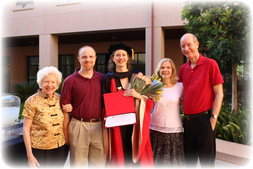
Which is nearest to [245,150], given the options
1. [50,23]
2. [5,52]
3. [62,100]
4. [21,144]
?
[62,100]

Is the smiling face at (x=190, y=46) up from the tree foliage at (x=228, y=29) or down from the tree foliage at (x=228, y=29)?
down

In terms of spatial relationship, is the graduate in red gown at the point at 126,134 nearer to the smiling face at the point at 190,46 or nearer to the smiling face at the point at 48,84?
the smiling face at the point at 48,84

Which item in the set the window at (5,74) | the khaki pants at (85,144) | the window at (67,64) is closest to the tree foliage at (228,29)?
the khaki pants at (85,144)

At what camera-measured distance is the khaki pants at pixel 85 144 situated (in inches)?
99.0

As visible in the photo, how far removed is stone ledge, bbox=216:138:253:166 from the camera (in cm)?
311

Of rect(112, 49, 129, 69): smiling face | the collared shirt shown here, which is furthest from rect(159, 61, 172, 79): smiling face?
the collared shirt

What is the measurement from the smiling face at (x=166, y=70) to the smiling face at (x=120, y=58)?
605 millimetres

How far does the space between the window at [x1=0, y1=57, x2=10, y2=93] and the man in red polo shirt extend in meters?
16.6

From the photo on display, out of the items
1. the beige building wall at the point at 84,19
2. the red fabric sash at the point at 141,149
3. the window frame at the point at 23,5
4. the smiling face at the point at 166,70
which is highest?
the window frame at the point at 23,5

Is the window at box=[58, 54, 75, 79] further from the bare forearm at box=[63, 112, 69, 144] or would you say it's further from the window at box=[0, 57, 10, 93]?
the bare forearm at box=[63, 112, 69, 144]

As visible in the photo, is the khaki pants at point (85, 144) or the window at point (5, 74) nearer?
the khaki pants at point (85, 144)

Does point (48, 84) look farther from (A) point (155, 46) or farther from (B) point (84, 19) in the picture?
(B) point (84, 19)

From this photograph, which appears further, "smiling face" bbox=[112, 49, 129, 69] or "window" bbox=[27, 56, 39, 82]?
"window" bbox=[27, 56, 39, 82]

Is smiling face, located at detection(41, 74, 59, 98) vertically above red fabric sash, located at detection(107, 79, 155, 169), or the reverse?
smiling face, located at detection(41, 74, 59, 98)
